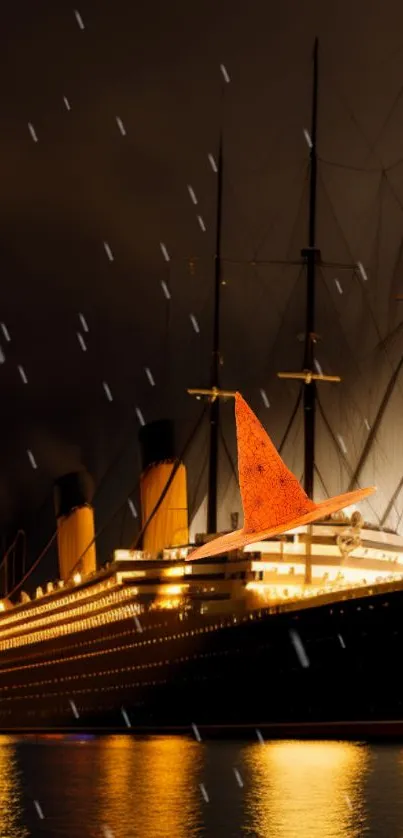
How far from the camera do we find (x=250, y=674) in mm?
46312

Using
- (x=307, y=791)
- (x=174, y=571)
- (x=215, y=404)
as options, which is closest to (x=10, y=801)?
(x=307, y=791)

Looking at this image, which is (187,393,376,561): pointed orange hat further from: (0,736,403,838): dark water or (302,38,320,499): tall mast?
(302,38,320,499): tall mast

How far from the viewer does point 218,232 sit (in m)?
67.9

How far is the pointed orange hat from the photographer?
44.4 metres

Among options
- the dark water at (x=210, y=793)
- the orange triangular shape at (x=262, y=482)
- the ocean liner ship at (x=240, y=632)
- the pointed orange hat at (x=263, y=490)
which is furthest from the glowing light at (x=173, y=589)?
the dark water at (x=210, y=793)

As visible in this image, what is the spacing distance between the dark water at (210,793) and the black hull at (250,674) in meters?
1.73

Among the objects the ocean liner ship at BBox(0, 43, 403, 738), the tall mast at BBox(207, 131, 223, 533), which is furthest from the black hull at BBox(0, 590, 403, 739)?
the tall mast at BBox(207, 131, 223, 533)

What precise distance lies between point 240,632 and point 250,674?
1870 mm

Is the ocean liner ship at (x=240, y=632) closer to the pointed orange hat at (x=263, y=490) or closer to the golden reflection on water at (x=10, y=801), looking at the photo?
the pointed orange hat at (x=263, y=490)

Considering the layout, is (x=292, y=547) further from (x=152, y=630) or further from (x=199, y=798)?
(x=199, y=798)

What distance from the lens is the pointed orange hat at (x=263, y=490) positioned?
44438 mm

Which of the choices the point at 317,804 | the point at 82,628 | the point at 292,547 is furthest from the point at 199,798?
the point at 82,628

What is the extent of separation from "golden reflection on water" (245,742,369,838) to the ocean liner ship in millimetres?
3349

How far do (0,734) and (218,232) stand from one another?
98.1 ft
